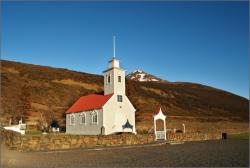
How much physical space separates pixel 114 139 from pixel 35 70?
74370mm

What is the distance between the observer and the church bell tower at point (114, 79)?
4086cm

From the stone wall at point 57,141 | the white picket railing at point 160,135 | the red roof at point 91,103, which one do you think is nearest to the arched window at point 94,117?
the red roof at point 91,103

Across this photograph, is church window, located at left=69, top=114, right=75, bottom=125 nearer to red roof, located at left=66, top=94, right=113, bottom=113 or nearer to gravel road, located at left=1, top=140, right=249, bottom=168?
red roof, located at left=66, top=94, right=113, bottom=113

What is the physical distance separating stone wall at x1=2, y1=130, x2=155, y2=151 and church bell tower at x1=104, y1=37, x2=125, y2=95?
1140 cm

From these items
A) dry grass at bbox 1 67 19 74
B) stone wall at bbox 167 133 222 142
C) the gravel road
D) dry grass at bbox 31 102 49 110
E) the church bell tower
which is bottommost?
the gravel road

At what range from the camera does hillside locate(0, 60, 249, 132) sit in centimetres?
6172

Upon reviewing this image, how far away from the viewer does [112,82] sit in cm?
4112

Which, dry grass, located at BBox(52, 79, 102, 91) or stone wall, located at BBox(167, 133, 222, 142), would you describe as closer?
stone wall, located at BBox(167, 133, 222, 142)

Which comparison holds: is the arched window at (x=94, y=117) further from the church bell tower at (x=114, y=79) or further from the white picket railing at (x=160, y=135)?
the white picket railing at (x=160, y=135)

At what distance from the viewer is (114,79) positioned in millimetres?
40844

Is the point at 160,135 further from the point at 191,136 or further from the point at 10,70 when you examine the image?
the point at 10,70

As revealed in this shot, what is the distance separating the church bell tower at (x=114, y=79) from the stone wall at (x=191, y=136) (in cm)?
944

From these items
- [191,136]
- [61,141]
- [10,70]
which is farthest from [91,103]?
[10,70]

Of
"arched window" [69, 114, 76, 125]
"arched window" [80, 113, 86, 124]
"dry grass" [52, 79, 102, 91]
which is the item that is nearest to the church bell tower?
"arched window" [80, 113, 86, 124]
